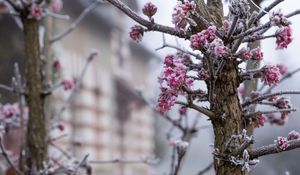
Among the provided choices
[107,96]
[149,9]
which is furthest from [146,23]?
[107,96]

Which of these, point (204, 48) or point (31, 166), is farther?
point (31, 166)

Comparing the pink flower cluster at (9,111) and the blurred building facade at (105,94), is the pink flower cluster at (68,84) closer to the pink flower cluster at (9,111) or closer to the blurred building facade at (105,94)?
the pink flower cluster at (9,111)

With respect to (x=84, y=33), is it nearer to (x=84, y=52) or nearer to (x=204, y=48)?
(x=84, y=52)

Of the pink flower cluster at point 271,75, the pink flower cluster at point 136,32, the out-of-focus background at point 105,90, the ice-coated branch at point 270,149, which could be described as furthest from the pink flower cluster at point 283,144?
the out-of-focus background at point 105,90

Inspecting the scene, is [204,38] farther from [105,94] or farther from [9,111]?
[105,94]

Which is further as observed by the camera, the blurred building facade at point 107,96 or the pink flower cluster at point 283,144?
the blurred building facade at point 107,96

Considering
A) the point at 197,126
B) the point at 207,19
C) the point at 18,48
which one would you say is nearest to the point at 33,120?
the point at 197,126

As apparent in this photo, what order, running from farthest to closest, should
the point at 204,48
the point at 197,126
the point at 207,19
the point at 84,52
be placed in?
1. the point at 84,52
2. the point at 197,126
3. the point at 207,19
4. the point at 204,48

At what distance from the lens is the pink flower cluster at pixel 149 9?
113 cm

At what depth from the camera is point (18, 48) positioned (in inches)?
232

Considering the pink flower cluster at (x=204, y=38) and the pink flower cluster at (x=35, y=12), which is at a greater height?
the pink flower cluster at (x=35, y=12)

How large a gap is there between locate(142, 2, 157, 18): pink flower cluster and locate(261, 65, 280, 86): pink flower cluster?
0.24 metres

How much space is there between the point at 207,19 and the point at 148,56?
10.4 metres

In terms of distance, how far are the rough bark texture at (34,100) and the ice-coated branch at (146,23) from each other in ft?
2.80
